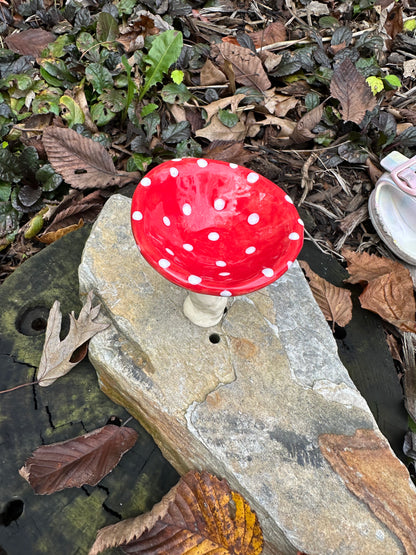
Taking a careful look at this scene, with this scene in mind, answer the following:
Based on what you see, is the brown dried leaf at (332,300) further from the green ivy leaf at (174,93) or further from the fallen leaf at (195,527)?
the green ivy leaf at (174,93)

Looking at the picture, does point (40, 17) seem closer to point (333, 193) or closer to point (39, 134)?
point (39, 134)

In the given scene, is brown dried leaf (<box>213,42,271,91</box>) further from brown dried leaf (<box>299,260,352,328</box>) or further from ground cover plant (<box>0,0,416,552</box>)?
brown dried leaf (<box>299,260,352,328</box>)

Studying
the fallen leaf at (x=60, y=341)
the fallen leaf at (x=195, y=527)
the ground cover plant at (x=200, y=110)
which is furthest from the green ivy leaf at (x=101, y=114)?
the fallen leaf at (x=195, y=527)

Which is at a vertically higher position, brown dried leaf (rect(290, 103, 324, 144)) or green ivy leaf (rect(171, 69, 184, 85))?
green ivy leaf (rect(171, 69, 184, 85))

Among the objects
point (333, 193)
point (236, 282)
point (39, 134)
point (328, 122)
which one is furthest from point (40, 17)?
point (236, 282)

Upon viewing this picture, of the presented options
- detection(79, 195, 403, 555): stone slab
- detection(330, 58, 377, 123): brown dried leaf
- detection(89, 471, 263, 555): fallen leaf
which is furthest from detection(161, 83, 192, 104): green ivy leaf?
detection(89, 471, 263, 555): fallen leaf

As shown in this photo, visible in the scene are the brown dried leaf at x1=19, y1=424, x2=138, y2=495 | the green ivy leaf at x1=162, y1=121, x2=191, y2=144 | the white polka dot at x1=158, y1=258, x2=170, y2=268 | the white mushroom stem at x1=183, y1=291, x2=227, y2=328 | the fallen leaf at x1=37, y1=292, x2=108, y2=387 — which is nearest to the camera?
the white polka dot at x1=158, y1=258, x2=170, y2=268
